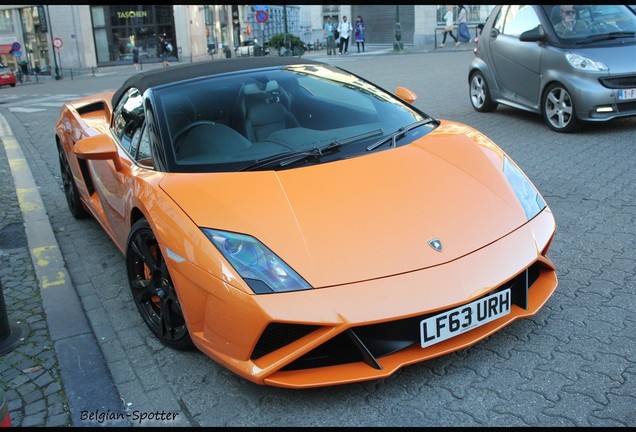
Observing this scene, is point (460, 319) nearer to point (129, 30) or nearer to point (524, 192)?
point (524, 192)

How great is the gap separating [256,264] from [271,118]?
134 centimetres

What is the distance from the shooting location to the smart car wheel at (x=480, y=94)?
904 cm

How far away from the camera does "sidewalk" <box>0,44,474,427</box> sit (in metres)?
2.78

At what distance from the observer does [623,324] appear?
3.08 m

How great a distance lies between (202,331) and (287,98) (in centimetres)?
168

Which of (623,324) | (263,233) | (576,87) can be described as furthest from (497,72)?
Answer: (263,233)

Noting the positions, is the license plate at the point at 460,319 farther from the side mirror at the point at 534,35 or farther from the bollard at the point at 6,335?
the side mirror at the point at 534,35

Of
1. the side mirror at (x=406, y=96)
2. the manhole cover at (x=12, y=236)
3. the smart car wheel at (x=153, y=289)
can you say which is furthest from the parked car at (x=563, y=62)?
the manhole cover at (x=12, y=236)

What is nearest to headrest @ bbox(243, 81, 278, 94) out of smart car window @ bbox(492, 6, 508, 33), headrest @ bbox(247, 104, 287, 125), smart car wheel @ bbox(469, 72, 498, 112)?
headrest @ bbox(247, 104, 287, 125)

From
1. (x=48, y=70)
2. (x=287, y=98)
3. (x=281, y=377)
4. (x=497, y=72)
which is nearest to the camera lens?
(x=281, y=377)

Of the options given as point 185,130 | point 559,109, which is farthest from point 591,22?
point 185,130

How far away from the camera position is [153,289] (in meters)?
3.29

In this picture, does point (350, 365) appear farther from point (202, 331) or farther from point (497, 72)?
point (497, 72)

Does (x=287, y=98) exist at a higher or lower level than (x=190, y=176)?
higher
